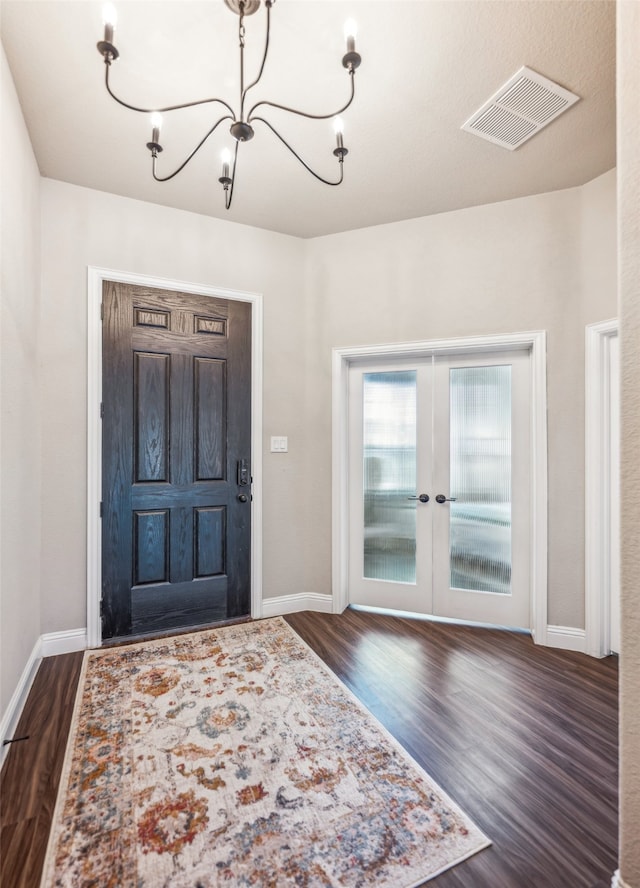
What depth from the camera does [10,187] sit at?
197 cm

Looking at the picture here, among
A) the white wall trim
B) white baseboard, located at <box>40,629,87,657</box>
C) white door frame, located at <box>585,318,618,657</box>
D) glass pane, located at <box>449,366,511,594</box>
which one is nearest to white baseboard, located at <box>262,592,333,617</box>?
glass pane, located at <box>449,366,511,594</box>

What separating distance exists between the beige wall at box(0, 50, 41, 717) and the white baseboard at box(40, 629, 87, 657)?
10cm

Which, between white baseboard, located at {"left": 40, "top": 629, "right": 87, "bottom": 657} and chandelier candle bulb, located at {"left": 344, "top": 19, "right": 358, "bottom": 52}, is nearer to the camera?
chandelier candle bulb, located at {"left": 344, "top": 19, "right": 358, "bottom": 52}

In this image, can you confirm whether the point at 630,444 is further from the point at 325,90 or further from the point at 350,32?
the point at 325,90

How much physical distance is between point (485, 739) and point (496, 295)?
8.47ft

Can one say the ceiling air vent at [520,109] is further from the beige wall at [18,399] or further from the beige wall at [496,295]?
the beige wall at [18,399]

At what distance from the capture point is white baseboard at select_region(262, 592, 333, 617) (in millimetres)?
3309

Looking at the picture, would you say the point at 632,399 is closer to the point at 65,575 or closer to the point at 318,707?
the point at 318,707

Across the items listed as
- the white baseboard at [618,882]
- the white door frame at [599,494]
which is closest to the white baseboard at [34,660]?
the white baseboard at [618,882]

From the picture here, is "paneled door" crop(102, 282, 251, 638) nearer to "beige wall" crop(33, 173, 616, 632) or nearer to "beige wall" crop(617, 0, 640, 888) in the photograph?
"beige wall" crop(33, 173, 616, 632)

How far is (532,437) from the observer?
9.70ft

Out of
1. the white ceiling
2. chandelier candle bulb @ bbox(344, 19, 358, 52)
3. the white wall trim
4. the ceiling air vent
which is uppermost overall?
the white ceiling

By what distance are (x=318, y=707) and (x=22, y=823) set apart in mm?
1202

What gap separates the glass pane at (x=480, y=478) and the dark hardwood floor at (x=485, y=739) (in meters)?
0.41
